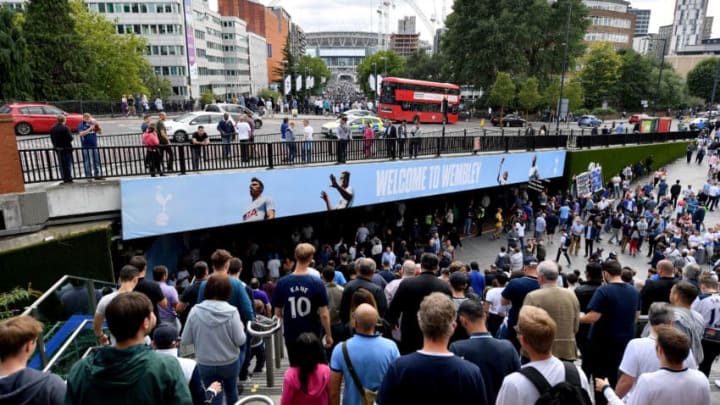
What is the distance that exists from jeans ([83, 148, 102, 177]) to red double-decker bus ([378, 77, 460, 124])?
28034 mm

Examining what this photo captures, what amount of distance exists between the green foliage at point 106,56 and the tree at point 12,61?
530 cm

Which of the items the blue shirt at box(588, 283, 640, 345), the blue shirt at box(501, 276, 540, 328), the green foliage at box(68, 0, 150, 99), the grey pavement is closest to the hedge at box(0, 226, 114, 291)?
the blue shirt at box(501, 276, 540, 328)

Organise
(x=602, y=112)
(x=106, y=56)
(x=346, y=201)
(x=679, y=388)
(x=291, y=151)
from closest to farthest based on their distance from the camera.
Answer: (x=679, y=388) → (x=291, y=151) → (x=346, y=201) → (x=106, y=56) → (x=602, y=112)

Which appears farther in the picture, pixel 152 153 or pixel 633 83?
pixel 633 83

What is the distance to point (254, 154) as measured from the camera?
13.9 metres

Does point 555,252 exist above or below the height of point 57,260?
below

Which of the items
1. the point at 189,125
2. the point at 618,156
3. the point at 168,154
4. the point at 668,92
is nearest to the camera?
the point at 168,154

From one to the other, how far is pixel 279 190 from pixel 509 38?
4352cm

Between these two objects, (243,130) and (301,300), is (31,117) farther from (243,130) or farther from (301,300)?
(301,300)

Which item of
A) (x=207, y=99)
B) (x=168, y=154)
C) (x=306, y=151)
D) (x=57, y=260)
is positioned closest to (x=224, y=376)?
(x=57, y=260)

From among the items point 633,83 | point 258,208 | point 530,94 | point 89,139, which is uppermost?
point 633,83

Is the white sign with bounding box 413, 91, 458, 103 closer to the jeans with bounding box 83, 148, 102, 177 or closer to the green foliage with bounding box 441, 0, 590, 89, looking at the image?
the green foliage with bounding box 441, 0, 590, 89

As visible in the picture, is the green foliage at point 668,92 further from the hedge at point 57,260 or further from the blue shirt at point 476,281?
the hedge at point 57,260

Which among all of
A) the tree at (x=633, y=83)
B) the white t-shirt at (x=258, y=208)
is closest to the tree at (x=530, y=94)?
the tree at (x=633, y=83)
